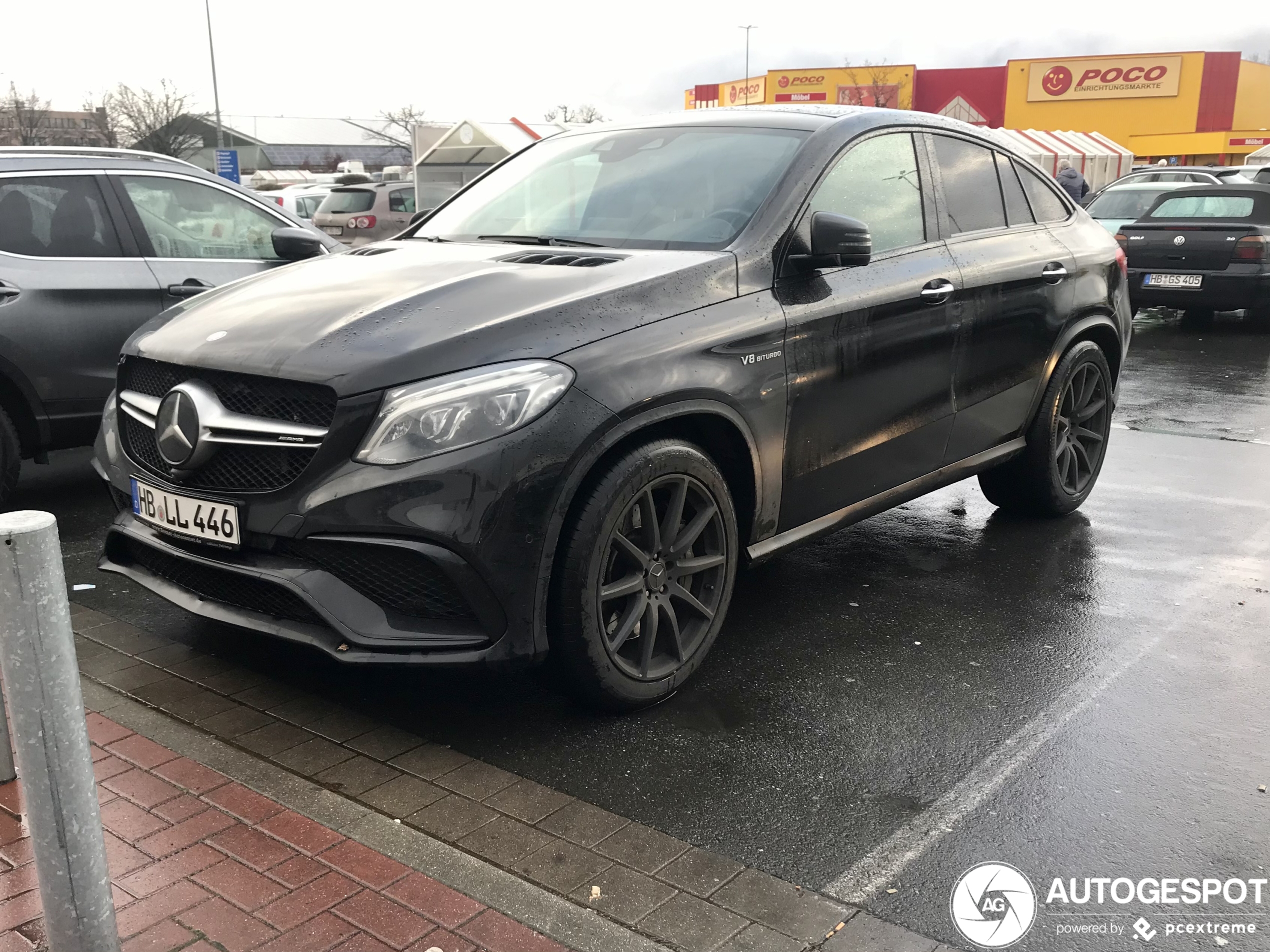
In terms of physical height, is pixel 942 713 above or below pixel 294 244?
below

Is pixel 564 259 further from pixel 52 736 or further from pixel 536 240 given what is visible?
pixel 52 736

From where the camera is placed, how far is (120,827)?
9.62 ft

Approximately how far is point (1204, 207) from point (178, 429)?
12676 mm

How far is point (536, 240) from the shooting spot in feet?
14.3

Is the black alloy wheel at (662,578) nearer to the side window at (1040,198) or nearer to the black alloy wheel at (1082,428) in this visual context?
the black alloy wheel at (1082,428)

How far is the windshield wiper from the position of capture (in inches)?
166

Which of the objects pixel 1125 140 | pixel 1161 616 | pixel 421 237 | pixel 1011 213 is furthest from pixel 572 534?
pixel 1125 140

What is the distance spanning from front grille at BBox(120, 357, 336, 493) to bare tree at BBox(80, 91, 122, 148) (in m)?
47.4

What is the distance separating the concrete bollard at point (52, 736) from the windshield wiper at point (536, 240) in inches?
93.1

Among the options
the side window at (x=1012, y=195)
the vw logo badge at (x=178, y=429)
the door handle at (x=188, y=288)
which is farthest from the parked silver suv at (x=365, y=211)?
the vw logo badge at (x=178, y=429)

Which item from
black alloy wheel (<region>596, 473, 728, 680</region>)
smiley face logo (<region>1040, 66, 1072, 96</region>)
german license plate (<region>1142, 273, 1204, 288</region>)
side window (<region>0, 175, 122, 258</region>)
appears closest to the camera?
black alloy wheel (<region>596, 473, 728, 680</region>)

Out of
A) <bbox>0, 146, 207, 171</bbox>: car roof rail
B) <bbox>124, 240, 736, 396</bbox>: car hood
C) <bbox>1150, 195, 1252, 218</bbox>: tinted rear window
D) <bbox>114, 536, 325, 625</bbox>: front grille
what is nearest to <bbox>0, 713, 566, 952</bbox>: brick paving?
<bbox>114, 536, 325, 625</bbox>: front grille

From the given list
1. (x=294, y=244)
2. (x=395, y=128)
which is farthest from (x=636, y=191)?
(x=395, y=128)

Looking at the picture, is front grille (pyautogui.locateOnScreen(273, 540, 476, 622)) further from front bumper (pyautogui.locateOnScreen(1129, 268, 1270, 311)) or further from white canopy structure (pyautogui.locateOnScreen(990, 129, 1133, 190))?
white canopy structure (pyautogui.locateOnScreen(990, 129, 1133, 190))
